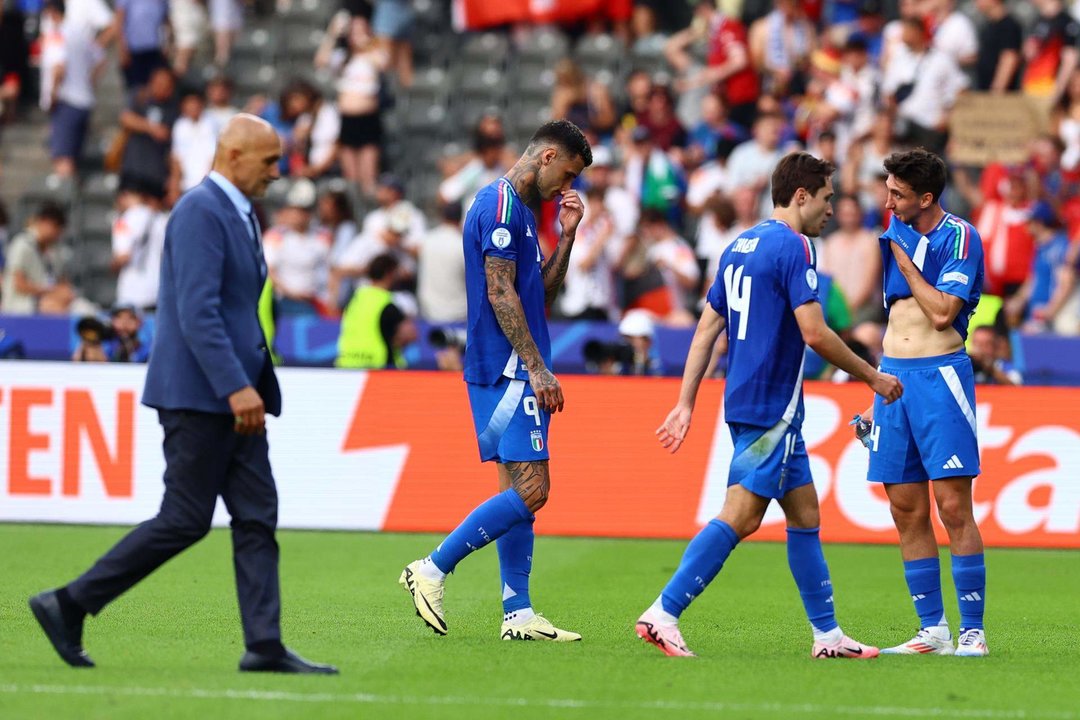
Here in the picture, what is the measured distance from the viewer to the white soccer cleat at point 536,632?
863 cm

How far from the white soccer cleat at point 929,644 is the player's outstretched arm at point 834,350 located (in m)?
1.30

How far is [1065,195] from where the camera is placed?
17.3 meters

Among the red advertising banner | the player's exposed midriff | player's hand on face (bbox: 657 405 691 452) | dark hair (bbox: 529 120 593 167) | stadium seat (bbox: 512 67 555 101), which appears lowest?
the red advertising banner

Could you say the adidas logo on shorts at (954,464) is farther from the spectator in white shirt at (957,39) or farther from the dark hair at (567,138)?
the spectator in white shirt at (957,39)

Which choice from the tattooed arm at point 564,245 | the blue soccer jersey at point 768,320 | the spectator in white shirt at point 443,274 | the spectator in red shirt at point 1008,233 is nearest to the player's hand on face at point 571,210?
the tattooed arm at point 564,245

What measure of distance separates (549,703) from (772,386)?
79.4 inches

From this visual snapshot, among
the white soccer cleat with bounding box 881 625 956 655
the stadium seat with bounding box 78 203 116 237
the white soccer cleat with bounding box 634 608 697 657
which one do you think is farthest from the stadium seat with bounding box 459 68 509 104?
the white soccer cleat with bounding box 634 608 697 657

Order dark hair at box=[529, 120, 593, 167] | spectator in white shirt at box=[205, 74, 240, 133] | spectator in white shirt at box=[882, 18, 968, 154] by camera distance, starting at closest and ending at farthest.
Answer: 1. dark hair at box=[529, 120, 593, 167]
2. spectator in white shirt at box=[882, 18, 968, 154]
3. spectator in white shirt at box=[205, 74, 240, 133]

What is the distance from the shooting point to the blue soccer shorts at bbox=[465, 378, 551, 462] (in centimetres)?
852

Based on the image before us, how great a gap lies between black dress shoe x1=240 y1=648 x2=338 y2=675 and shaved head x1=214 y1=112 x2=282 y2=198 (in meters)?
1.90

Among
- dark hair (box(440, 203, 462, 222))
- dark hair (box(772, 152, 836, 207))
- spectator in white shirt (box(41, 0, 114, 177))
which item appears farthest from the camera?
spectator in white shirt (box(41, 0, 114, 177))

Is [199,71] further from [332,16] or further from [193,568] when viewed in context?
[193,568]

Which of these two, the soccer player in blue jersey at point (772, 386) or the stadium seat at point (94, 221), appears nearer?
the soccer player in blue jersey at point (772, 386)

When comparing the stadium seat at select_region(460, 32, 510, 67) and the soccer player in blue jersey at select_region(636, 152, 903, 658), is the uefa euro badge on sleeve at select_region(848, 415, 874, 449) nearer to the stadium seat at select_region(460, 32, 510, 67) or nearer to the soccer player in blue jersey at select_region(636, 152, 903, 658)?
the soccer player in blue jersey at select_region(636, 152, 903, 658)
